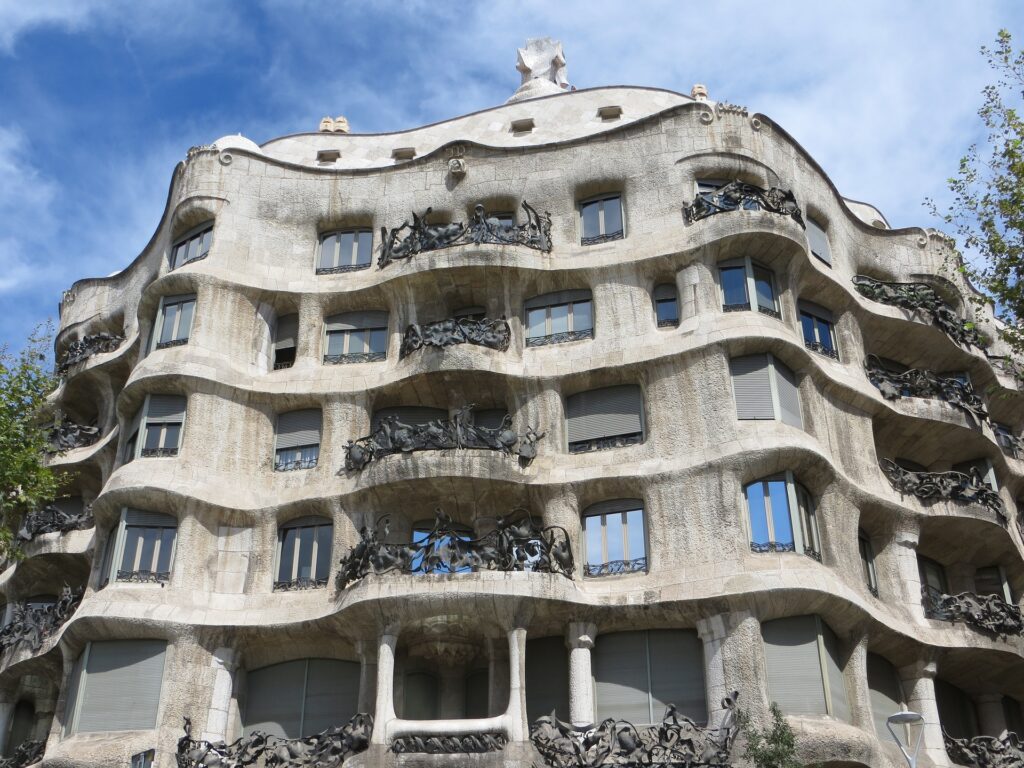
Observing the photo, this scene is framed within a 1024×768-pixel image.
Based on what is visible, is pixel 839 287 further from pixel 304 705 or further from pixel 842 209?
pixel 304 705

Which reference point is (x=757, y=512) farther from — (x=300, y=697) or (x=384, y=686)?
(x=300, y=697)

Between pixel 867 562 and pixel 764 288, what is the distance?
7207 mm

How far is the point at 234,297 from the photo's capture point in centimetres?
3228

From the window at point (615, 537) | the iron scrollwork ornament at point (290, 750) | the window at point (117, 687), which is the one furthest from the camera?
the window at point (615, 537)

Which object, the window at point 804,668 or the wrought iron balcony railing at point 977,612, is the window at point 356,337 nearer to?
the window at point 804,668

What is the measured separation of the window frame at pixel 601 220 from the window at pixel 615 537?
24.9 feet

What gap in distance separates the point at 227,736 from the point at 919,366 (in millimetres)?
21709

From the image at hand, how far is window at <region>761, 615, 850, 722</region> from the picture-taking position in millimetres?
24984

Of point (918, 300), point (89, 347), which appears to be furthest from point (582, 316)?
point (89, 347)

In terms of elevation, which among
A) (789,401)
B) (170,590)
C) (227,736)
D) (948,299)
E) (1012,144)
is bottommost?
(227,736)

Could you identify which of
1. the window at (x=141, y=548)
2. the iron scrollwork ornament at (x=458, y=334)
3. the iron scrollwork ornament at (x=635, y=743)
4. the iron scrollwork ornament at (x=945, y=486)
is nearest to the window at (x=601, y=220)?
the iron scrollwork ornament at (x=458, y=334)

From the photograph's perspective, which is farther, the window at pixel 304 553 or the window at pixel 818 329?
the window at pixel 818 329

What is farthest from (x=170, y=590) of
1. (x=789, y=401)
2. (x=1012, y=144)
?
(x=1012, y=144)

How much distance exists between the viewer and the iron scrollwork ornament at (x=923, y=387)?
32.1 meters
